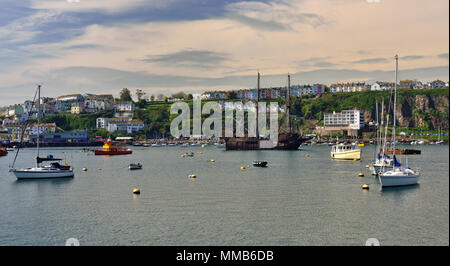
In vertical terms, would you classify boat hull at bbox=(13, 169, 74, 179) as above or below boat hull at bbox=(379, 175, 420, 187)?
below

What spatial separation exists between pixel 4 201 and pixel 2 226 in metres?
12.9

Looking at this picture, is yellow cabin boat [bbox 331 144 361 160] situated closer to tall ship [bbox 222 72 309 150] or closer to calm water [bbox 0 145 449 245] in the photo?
calm water [bbox 0 145 449 245]

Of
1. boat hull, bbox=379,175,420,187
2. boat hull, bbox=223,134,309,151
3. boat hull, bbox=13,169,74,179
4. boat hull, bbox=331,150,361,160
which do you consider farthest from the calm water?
boat hull, bbox=223,134,309,151

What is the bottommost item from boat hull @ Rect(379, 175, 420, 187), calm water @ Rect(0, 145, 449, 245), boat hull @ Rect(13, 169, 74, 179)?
calm water @ Rect(0, 145, 449, 245)

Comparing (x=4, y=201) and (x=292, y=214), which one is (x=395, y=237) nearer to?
(x=292, y=214)

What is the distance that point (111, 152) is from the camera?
128250mm

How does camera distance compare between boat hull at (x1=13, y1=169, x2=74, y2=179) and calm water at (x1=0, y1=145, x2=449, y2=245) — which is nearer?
calm water at (x1=0, y1=145, x2=449, y2=245)

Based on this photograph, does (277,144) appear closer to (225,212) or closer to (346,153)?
(346,153)

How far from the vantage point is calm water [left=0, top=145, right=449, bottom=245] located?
1085 inches

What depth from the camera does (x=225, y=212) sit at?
34.8 metres

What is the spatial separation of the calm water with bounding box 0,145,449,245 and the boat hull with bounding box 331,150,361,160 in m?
35.3

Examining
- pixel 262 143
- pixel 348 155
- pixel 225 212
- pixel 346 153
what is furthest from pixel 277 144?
pixel 225 212
